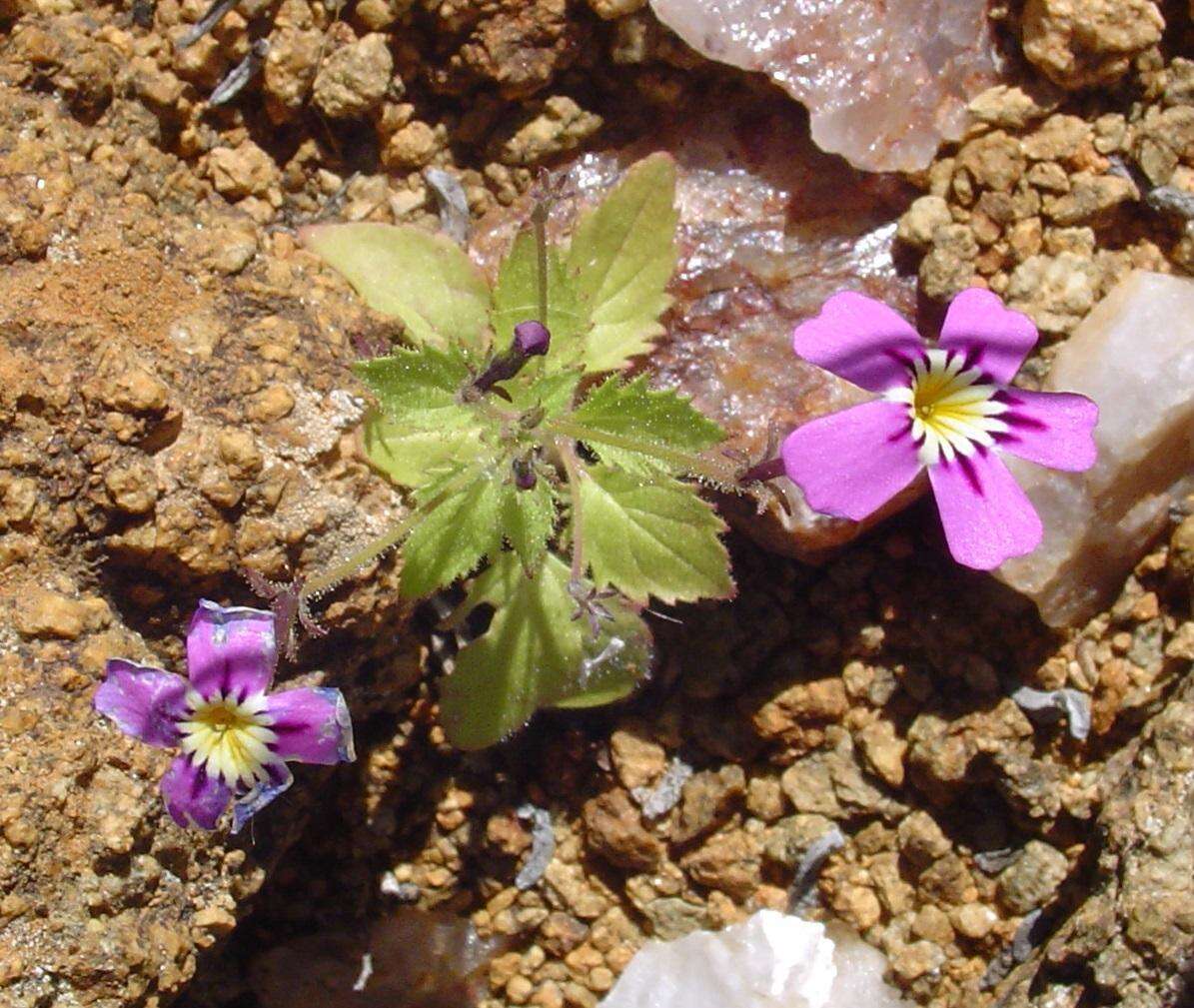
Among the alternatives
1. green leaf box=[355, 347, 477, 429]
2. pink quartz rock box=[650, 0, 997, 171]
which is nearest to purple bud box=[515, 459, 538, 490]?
green leaf box=[355, 347, 477, 429]

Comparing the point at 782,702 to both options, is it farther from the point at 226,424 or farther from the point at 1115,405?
the point at 226,424

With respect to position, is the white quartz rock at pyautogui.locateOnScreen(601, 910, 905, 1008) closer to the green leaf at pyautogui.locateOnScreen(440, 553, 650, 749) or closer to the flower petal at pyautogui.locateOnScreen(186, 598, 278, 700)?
the green leaf at pyautogui.locateOnScreen(440, 553, 650, 749)

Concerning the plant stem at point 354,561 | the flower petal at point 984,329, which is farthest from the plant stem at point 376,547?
the flower petal at point 984,329

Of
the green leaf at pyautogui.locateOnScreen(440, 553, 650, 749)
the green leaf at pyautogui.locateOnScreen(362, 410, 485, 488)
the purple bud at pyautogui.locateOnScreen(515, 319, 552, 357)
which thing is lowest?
the green leaf at pyautogui.locateOnScreen(440, 553, 650, 749)

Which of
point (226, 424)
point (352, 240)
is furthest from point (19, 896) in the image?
point (352, 240)

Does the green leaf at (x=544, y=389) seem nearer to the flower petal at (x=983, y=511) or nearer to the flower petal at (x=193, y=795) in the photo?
the flower petal at (x=983, y=511)

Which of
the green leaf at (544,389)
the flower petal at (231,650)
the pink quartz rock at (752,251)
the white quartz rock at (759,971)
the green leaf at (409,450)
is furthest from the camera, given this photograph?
the pink quartz rock at (752,251)

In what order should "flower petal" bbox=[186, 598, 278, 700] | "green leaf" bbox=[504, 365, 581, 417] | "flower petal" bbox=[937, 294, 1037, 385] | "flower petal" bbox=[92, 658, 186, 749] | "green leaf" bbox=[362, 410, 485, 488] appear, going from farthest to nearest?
"green leaf" bbox=[362, 410, 485, 488]
"green leaf" bbox=[504, 365, 581, 417]
"flower petal" bbox=[937, 294, 1037, 385]
"flower petal" bbox=[186, 598, 278, 700]
"flower petal" bbox=[92, 658, 186, 749]
